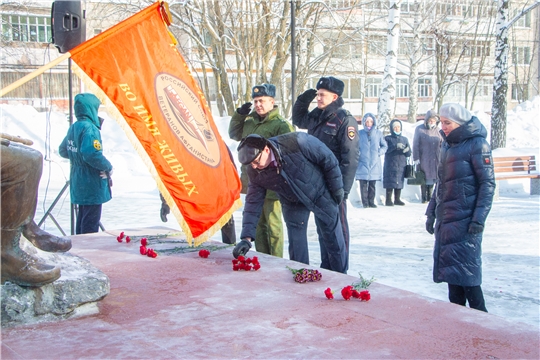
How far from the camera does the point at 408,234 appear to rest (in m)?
8.67

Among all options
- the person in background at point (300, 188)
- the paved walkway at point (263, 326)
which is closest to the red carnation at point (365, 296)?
the paved walkway at point (263, 326)

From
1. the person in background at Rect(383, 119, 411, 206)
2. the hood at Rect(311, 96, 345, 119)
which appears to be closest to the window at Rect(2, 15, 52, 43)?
the person in background at Rect(383, 119, 411, 206)

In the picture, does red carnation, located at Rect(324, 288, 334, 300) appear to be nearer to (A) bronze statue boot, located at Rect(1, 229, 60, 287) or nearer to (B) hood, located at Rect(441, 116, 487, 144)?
(B) hood, located at Rect(441, 116, 487, 144)

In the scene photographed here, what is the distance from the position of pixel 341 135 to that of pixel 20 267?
3164mm

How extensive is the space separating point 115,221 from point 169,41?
5.22 metres

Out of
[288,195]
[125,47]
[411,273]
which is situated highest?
[125,47]

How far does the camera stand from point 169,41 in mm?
5219

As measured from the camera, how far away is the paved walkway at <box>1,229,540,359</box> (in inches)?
124

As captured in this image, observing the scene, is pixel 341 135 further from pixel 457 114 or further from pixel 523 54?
pixel 523 54

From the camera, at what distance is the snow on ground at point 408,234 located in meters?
5.86

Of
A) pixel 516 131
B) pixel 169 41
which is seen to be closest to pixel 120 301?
pixel 169 41

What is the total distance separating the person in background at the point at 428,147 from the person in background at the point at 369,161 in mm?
647

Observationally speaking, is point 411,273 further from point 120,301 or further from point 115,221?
point 115,221

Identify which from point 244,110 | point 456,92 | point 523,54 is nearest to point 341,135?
point 244,110
